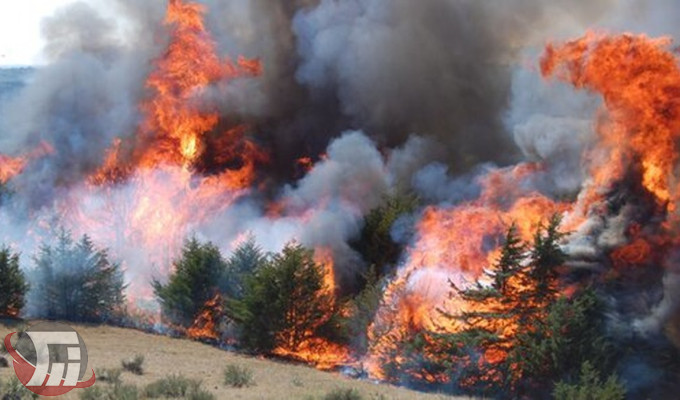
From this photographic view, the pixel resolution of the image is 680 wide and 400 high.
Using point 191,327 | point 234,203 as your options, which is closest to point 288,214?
point 234,203

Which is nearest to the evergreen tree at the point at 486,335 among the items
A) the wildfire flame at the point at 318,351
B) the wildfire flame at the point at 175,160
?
the wildfire flame at the point at 318,351

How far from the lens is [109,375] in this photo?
696 inches

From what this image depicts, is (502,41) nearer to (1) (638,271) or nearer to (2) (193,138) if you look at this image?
(2) (193,138)

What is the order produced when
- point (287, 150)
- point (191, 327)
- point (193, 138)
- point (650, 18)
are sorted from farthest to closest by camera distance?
point (287, 150) → point (193, 138) → point (650, 18) → point (191, 327)

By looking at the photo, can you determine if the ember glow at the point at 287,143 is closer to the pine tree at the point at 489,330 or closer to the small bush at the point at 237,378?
the pine tree at the point at 489,330

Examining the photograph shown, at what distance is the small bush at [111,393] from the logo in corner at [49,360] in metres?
0.62

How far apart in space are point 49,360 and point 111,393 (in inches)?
121

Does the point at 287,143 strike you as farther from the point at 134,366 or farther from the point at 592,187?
the point at 134,366

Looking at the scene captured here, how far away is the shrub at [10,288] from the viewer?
92.2ft

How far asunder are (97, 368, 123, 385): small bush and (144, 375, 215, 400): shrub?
1218mm

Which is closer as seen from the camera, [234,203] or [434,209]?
[434,209]

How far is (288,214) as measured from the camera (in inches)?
1641

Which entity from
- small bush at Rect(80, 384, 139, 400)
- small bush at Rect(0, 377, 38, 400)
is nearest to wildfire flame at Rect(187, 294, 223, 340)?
small bush at Rect(80, 384, 139, 400)

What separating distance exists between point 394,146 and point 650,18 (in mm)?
17899
